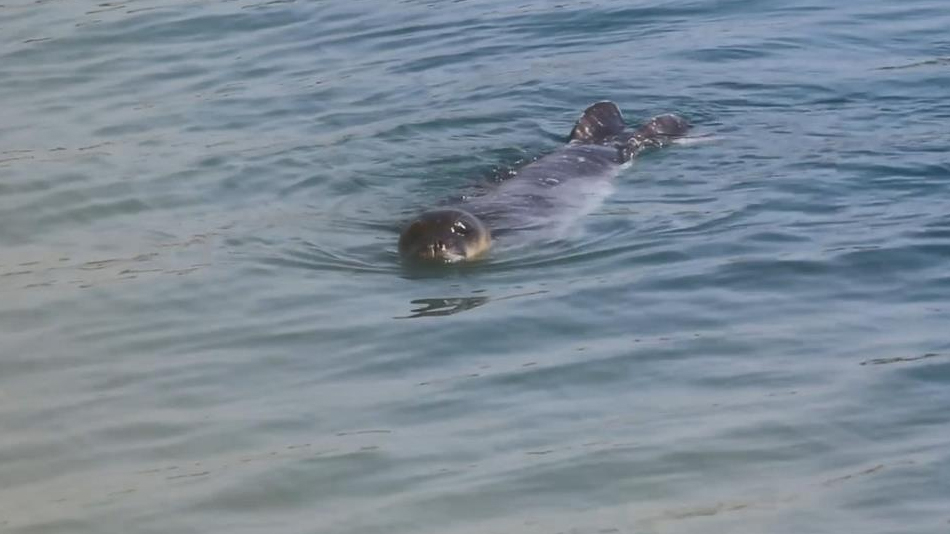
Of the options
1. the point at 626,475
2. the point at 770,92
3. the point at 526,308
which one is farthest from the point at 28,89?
the point at 626,475

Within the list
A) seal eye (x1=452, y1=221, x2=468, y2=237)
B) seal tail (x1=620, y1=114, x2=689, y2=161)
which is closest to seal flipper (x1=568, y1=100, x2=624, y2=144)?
seal tail (x1=620, y1=114, x2=689, y2=161)

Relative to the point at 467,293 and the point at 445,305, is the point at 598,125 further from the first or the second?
the point at 445,305

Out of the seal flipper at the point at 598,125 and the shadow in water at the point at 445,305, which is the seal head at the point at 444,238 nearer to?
the shadow in water at the point at 445,305

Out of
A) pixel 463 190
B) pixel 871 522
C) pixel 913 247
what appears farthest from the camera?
pixel 463 190

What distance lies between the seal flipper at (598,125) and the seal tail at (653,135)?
0.12m

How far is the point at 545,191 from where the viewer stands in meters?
10.4

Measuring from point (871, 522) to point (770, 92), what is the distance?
7213 mm

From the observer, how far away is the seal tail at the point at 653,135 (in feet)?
37.5

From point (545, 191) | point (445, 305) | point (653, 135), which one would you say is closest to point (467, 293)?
point (445, 305)

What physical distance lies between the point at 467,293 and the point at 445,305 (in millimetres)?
255

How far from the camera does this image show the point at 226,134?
1186 cm

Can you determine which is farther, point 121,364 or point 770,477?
point 121,364

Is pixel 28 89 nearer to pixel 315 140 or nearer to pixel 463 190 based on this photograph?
pixel 315 140

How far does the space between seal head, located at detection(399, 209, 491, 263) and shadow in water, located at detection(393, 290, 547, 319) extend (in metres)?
0.45
